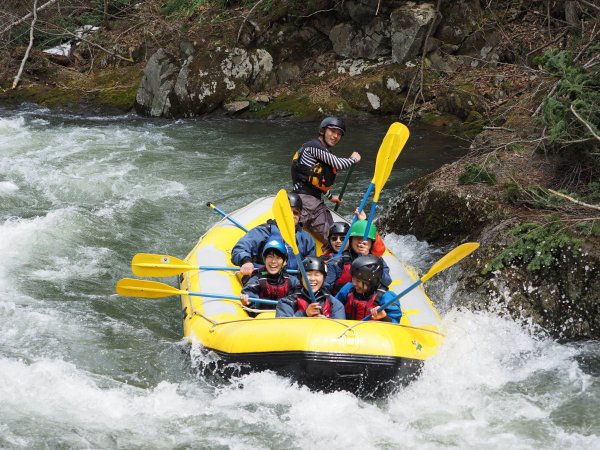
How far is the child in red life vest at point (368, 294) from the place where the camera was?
480 centimetres

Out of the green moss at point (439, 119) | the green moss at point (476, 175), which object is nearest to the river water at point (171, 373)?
the green moss at point (476, 175)

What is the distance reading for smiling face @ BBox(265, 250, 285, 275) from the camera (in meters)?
5.23

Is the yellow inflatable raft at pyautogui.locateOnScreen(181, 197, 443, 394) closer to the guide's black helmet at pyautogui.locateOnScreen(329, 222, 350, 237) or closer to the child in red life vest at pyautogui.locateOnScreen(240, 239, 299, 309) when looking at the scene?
the child in red life vest at pyautogui.locateOnScreen(240, 239, 299, 309)

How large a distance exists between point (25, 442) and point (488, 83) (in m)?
8.68

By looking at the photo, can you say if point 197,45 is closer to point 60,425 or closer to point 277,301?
point 277,301

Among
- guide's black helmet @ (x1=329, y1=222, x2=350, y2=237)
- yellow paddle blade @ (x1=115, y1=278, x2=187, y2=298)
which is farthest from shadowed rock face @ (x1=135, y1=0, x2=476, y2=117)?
yellow paddle blade @ (x1=115, y1=278, x2=187, y2=298)

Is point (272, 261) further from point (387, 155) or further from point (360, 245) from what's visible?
point (387, 155)

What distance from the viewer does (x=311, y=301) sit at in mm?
4883

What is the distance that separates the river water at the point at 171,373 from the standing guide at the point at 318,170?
3.26ft

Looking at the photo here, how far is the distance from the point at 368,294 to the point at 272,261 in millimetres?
714

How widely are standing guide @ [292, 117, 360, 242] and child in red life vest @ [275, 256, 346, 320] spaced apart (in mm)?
1383

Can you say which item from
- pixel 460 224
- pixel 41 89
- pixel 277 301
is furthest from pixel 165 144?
pixel 277 301

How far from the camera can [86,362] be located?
16.9 ft

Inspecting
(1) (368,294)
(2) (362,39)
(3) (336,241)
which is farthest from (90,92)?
(1) (368,294)
